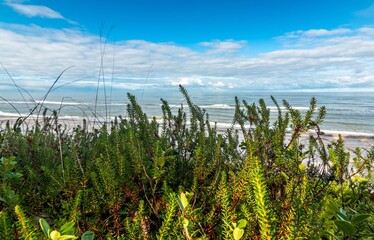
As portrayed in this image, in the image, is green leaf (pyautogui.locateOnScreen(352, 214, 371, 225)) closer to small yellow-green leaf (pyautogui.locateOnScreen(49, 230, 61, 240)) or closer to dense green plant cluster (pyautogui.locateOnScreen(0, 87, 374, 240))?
dense green plant cluster (pyautogui.locateOnScreen(0, 87, 374, 240))

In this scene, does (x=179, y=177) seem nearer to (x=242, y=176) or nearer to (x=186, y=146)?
(x=186, y=146)

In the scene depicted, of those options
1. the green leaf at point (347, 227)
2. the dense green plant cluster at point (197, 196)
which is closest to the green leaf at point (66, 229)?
the dense green plant cluster at point (197, 196)

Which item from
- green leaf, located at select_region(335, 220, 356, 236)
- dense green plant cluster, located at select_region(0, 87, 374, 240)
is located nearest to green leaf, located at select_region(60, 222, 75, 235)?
dense green plant cluster, located at select_region(0, 87, 374, 240)

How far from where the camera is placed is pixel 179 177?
2301mm

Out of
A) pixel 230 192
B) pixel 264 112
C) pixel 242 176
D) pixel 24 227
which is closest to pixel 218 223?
pixel 230 192

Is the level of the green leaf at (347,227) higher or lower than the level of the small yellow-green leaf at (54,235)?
higher

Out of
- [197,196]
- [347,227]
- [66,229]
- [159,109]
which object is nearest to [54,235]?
[66,229]

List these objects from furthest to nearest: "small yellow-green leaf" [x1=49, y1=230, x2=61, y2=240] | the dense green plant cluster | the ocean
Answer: the ocean, the dense green plant cluster, "small yellow-green leaf" [x1=49, y1=230, x2=61, y2=240]

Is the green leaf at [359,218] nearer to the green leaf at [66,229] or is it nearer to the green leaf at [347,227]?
the green leaf at [347,227]

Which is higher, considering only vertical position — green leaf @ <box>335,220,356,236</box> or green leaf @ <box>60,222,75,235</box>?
green leaf @ <box>335,220,356,236</box>

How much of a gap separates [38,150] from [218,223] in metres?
1.90

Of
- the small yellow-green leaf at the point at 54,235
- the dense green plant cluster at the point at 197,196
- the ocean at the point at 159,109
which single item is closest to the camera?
the small yellow-green leaf at the point at 54,235

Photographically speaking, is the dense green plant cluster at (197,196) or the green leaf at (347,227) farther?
the dense green plant cluster at (197,196)

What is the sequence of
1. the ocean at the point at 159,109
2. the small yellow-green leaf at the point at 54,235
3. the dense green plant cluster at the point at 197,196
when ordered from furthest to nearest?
1. the ocean at the point at 159,109
2. the dense green plant cluster at the point at 197,196
3. the small yellow-green leaf at the point at 54,235
